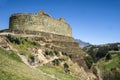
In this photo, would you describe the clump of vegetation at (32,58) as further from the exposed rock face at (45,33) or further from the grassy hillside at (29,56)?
the exposed rock face at (45,33)

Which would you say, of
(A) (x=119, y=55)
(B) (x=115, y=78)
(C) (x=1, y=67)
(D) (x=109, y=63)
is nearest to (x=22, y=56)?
(C) (x=1, y=67)

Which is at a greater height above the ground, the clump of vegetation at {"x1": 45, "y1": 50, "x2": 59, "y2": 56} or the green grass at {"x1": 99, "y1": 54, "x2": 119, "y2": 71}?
the clump of vegetation at {"x1": 45, "y1": 50, "x2": 59, "y2": 56}

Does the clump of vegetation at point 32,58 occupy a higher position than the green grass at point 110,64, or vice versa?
the clump of vegetation at point 32,58

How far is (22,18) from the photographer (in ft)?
186

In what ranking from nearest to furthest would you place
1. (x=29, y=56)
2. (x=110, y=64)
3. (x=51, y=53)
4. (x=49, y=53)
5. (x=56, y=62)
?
(x=29, y=56)
(x=56, y=62)
(x=49, y=53)
(x=51, y=53)
(x=110, y=64)

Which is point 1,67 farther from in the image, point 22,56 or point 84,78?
point 84,78

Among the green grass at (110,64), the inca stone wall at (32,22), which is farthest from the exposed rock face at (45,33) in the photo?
the green grass at (110,64)

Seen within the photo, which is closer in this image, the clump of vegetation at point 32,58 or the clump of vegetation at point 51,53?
the clump of vegetation at point 32,58

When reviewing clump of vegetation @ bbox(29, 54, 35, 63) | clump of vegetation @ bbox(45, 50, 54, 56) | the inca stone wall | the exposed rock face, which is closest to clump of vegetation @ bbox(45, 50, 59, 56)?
clump of vegetation @ bbox(45, 50, 54, 56)

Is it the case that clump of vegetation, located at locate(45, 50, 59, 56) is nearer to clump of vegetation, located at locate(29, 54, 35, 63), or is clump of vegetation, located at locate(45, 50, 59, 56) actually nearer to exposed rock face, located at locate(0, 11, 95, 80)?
exposed rock face, located at locate(0, 11, 95, 80)

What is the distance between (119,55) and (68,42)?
12416 centimetres

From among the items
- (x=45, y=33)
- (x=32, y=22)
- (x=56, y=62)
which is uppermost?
(x=32, y=22)

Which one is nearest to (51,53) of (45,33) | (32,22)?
(45,33)

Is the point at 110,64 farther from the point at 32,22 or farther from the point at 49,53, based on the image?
the point at 49,53
